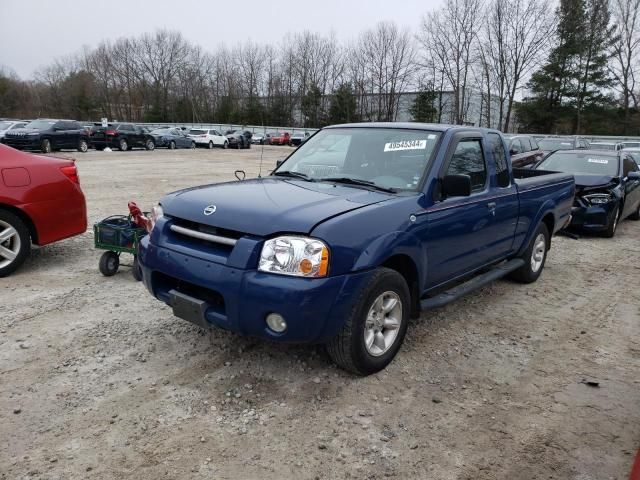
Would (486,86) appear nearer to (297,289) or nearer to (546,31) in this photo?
(546,31)

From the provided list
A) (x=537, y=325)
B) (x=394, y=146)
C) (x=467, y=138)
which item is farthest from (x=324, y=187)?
(x=537, y=325)

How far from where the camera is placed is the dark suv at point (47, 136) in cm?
2305

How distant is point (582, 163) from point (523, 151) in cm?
785

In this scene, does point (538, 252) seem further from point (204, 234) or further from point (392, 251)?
point (204, 234)

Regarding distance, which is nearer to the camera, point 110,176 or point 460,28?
point 110,176

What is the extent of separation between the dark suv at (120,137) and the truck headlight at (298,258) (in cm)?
2951

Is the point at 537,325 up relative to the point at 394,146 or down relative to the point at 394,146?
down

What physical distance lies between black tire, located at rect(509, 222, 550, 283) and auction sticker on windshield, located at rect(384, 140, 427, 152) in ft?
7.66

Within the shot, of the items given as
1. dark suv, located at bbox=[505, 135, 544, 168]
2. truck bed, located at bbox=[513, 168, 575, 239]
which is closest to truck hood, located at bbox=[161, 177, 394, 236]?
truck bed, located at bbox=[513, 168, 575, 239]

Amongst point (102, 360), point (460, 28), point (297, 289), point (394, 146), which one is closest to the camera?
point (297, 289)

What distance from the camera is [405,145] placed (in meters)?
4.29

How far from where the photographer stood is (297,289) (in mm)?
2988

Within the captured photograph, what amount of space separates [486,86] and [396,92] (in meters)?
15.1

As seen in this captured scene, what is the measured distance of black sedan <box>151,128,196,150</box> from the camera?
35.5 metres
